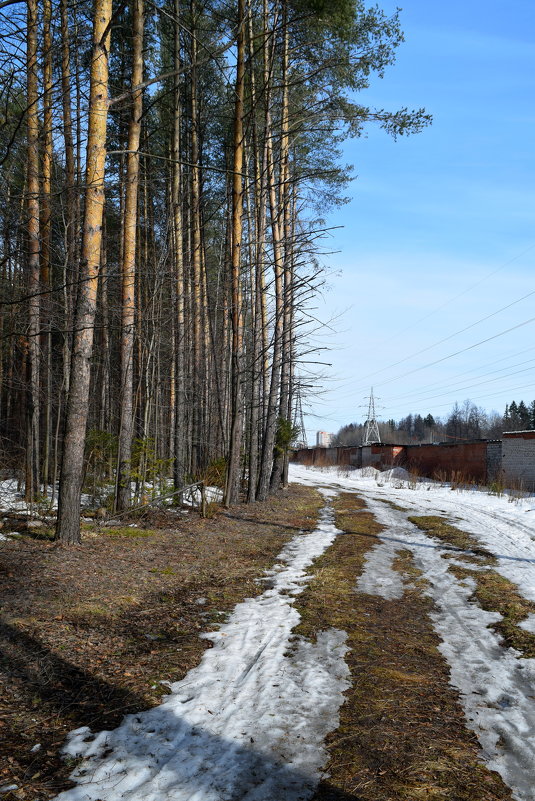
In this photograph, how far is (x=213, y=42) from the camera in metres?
12.9

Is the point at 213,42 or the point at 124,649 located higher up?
the point at 213,42

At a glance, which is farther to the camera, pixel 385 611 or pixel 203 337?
pixel 203 337

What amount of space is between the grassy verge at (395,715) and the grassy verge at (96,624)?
1.14m

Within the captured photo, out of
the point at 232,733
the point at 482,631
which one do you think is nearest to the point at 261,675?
the point at 232,733

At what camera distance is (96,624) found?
451cm

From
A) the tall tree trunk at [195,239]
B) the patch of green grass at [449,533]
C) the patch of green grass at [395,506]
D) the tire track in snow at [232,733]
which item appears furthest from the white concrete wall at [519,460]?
the tire track in snow at [232,733]

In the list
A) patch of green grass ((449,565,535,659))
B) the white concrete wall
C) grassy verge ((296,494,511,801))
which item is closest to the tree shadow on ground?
grassy verge ((296,494,511,801))

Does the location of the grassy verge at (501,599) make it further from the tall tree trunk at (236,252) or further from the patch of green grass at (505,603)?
the tall tree trunk at (236,252)

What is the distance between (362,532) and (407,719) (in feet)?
23.4

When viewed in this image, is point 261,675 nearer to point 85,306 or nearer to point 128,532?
point 85,306

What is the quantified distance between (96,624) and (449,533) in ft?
25.4

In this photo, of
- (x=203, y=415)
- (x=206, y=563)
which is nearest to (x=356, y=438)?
(x=203, y=415)

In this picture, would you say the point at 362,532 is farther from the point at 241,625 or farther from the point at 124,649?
the point at 124,649

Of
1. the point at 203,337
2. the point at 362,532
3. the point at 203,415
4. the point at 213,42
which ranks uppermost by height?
the point at 213,42
